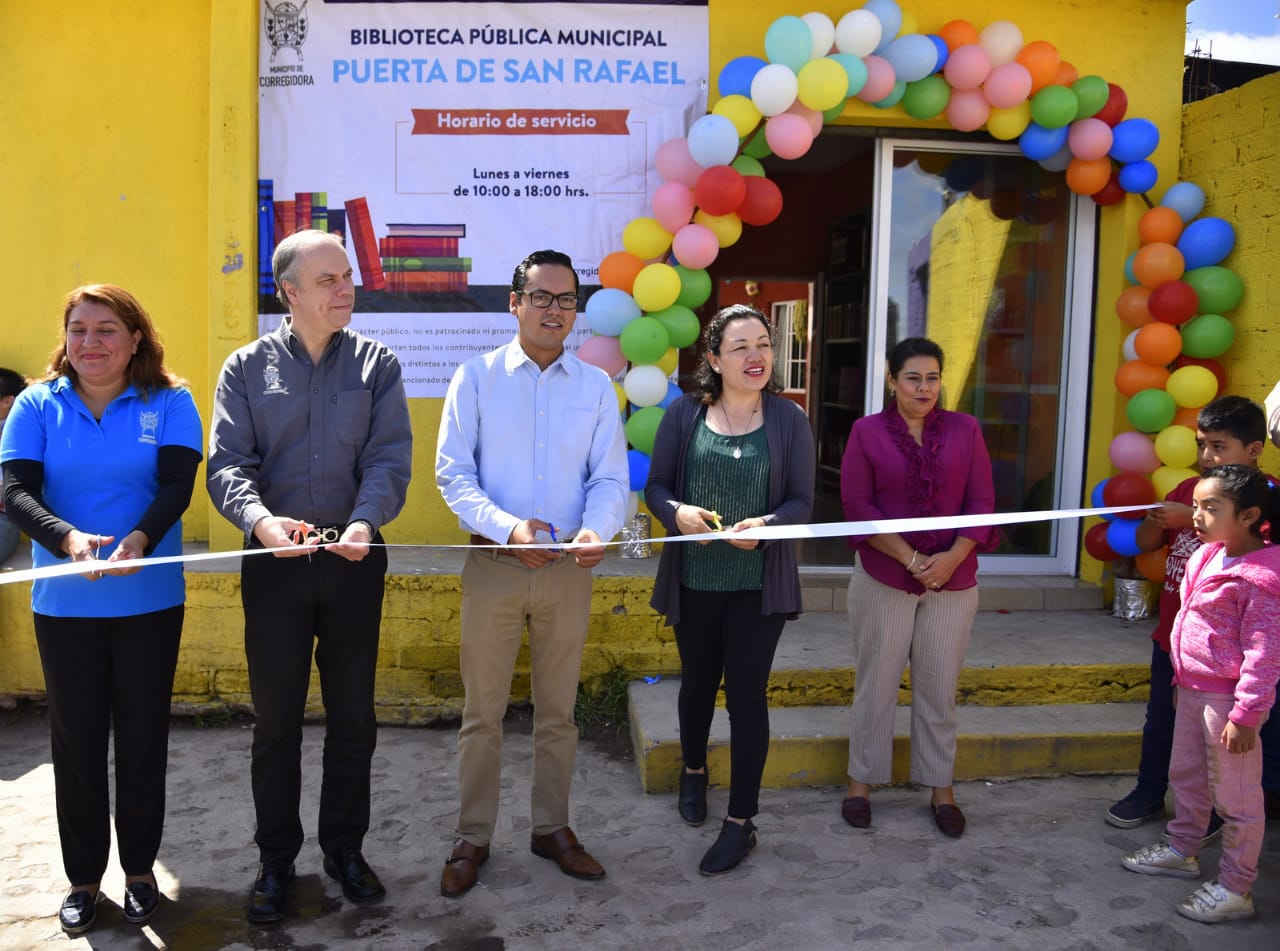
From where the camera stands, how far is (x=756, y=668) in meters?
3.38

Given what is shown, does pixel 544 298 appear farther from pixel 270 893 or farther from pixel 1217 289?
pixel 1217 289

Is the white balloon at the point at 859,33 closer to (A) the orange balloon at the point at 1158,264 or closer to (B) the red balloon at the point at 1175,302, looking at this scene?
(A) the orange balloon at the point at 1158,264

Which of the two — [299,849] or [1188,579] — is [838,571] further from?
[299,849]

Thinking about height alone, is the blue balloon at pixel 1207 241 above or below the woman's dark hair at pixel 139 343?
above

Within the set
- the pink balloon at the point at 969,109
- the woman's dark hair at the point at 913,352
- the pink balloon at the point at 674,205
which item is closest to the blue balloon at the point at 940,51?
the pink balloon at the point at 969,109

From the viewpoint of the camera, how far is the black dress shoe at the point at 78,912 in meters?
2.98

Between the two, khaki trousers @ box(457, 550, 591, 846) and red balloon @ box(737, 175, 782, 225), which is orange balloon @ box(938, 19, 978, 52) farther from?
khaki trousers @ box(457, 550, 591, 846)

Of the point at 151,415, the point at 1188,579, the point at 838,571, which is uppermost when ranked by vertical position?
the point at 151,415

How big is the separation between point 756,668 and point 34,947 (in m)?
2.33

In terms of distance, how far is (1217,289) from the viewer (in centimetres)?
507

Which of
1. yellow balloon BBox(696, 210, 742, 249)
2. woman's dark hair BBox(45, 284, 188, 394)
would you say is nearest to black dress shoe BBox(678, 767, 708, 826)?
yellow balloon BBox(696, 210, 742, 249)

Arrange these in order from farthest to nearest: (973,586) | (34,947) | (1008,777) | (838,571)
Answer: (838,571)
(1008,777)
(973,586)
(34,947)

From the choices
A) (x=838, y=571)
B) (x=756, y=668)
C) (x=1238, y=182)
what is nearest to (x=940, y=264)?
(x=1238, y=182)

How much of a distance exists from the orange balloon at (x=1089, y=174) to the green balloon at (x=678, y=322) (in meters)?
2.20
